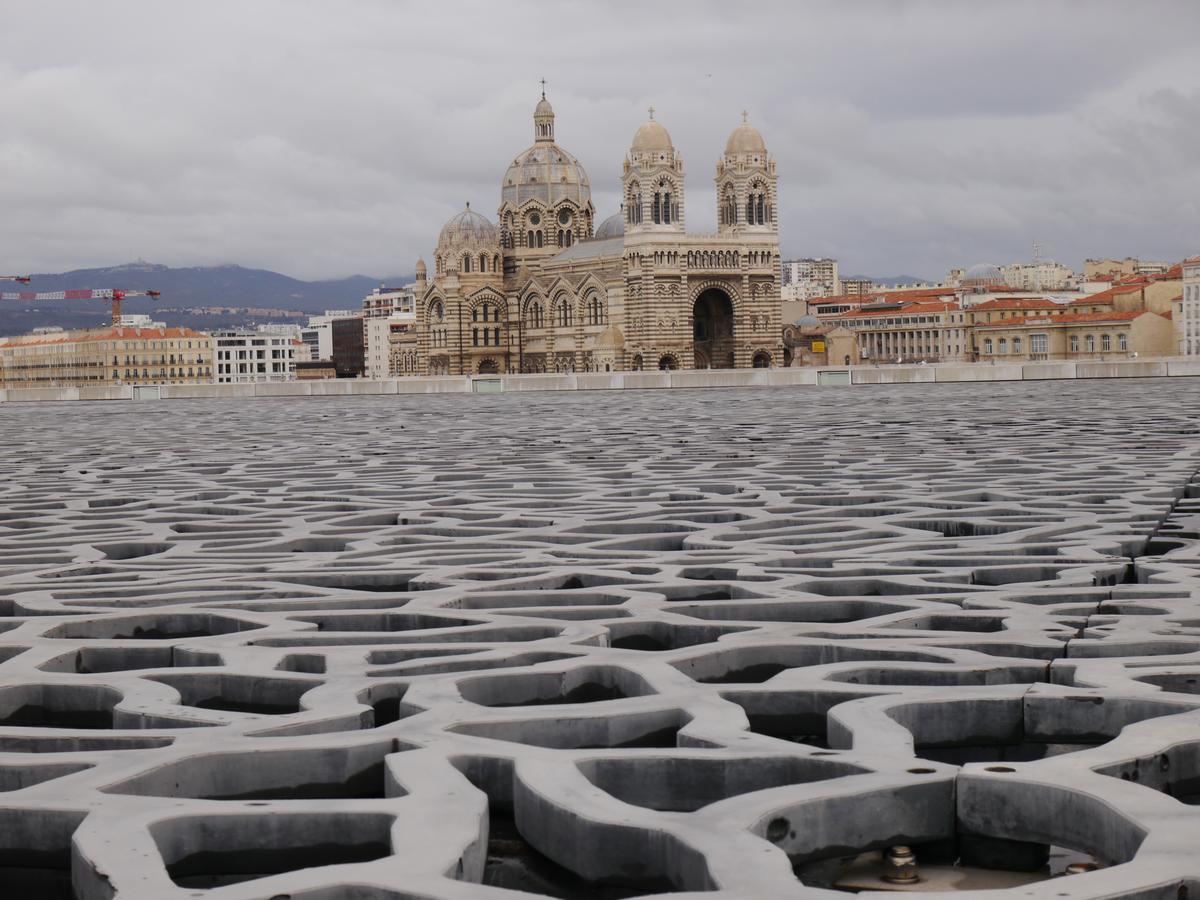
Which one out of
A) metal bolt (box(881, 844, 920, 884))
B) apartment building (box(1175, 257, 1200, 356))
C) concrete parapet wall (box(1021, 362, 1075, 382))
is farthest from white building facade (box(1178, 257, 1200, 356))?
metal bolt (box(881, 844, 920, 884))

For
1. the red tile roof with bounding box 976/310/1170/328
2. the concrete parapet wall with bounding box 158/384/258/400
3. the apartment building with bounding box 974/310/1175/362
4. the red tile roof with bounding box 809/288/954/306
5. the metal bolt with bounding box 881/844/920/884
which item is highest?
the red tile roof with bounding box 809/288/954/306

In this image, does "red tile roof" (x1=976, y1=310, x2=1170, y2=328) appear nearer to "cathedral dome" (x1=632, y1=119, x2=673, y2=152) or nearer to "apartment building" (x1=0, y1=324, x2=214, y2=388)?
"cathedral dome" (x1=632, y1=119, x2=673, y2=152)

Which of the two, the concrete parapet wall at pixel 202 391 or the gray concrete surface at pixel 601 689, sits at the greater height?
the concrete parapet wall at pixel 202 391

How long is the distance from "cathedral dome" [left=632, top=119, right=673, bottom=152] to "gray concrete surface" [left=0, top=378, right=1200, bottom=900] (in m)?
83.7

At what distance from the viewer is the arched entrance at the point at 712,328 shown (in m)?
94.2

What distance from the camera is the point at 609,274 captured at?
9350 centimetres

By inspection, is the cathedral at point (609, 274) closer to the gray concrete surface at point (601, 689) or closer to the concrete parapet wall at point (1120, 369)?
the concrete parapet wall at point (1120, 369)

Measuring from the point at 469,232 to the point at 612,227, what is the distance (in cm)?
909

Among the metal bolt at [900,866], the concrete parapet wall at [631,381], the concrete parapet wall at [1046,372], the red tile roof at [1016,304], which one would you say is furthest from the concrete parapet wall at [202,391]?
the red tile roof at [1016,304]

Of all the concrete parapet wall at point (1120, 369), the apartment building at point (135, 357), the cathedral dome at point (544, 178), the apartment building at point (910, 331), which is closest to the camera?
the concrete parapet wall at point (1120, 369)

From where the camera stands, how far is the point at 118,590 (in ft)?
21.1

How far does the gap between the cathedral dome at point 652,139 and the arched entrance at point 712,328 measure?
7.92 m

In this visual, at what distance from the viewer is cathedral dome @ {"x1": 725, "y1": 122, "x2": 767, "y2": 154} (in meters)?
92.5

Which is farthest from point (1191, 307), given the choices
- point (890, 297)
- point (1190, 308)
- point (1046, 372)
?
point (1046, 372)
